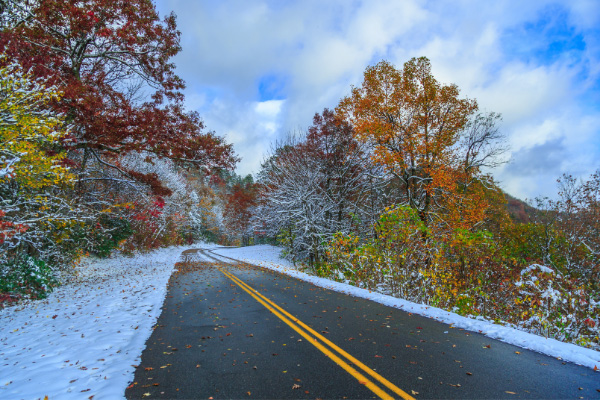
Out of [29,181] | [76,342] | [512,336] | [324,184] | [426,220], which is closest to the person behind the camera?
[512,336]

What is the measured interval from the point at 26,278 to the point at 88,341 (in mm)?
7671

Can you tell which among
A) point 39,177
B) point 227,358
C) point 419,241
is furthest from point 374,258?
point 39,177

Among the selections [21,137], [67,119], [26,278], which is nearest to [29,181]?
[21,137]

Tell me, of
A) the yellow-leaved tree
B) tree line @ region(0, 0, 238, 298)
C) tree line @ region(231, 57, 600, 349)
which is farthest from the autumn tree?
the yellow-leaved tree

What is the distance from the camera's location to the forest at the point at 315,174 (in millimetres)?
7434

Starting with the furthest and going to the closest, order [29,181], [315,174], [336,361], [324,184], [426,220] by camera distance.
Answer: [324,184]
[315,174]
[426,220]
[29,181]
[336,361]

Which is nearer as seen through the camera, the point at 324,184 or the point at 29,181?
the point at 29,181

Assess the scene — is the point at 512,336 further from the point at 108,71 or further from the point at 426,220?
the point at 108,71

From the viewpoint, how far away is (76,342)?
5.47 meters

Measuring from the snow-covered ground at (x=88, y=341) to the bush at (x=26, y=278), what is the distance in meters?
0.56

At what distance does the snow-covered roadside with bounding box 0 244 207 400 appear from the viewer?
12.4ft

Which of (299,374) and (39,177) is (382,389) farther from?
(39,177)

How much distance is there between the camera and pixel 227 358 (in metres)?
4.52

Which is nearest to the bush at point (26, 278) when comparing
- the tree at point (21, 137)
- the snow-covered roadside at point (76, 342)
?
the snow-covered roadside at point (76, 342)
